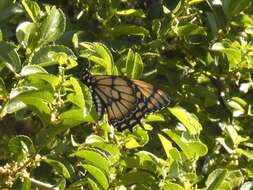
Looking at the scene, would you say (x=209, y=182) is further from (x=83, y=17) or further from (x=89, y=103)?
(x=83, y=17)

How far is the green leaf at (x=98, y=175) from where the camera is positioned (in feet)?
6.88

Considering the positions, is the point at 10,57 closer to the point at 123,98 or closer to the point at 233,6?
the point at 123,98

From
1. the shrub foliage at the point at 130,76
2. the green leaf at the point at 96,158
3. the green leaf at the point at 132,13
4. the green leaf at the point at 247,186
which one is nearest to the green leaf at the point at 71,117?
the shrub foliage at the point at 130,76

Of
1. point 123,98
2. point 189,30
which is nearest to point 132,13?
point 189,30

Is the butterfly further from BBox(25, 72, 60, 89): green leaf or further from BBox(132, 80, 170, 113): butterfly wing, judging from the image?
BBox(25, 72, 60, 89): green leaf

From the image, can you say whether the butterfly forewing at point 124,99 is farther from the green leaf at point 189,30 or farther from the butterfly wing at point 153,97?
the green leaf at point 189,30

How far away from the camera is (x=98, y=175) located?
212cm

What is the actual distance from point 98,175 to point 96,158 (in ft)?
0.19

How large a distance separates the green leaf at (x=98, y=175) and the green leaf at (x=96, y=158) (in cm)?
3

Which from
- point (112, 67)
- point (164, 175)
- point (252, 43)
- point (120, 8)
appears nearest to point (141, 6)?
point (120, 8)

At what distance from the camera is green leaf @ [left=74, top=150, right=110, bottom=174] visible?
2105 mm

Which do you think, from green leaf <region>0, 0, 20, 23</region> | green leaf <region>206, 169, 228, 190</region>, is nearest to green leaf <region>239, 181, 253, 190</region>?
green leaf <region>206, 169, 228, 190</region>

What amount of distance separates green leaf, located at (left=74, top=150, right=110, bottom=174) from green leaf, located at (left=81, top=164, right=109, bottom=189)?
0.10ft

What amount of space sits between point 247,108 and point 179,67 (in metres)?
0.39
